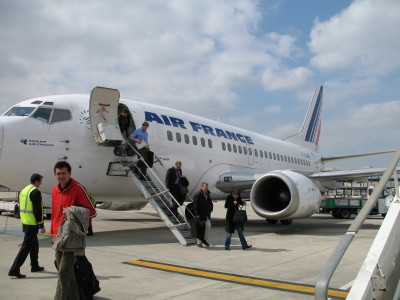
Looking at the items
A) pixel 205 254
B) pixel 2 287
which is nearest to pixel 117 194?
pixel 205 254

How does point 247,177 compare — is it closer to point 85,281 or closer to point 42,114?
point 42,114

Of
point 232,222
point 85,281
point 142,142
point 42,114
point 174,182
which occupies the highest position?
point 42,114

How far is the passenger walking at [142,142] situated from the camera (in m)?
9.80

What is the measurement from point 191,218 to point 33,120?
4176 millimetres

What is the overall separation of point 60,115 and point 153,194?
9.40ft

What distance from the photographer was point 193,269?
6055mm

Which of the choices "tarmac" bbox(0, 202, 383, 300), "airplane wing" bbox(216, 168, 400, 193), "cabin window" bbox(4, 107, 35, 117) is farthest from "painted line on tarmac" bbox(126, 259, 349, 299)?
"airplane wing" bbox(216, 168, 400, 193)

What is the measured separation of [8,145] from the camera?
26.8 ft

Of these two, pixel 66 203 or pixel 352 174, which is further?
pixel 352 174

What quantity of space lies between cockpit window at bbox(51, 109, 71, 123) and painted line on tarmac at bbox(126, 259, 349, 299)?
4187 mm

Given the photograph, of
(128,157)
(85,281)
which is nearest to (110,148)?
(128,157)

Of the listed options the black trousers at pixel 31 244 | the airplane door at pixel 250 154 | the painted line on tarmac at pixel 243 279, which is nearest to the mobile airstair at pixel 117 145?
the painted line on tarmac at pixel 243 279

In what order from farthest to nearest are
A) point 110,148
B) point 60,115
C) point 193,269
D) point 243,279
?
1. point 110,148
2. point 60,115
3. point 193,269
4. point 243,279

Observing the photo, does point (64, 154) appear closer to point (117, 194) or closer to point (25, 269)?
point (117, 194)
